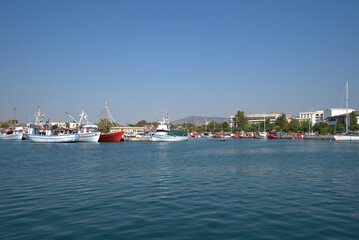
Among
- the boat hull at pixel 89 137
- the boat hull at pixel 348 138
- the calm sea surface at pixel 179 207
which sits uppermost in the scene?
the boat hull at pixel 89 137

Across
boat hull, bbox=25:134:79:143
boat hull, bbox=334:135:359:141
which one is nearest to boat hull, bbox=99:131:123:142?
boat hull, bbox=25:134:79:143

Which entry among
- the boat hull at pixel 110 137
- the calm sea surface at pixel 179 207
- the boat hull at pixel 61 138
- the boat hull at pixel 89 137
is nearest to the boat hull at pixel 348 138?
the boat hull at pixel 110 137

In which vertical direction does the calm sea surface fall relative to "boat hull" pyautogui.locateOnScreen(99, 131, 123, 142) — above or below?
below

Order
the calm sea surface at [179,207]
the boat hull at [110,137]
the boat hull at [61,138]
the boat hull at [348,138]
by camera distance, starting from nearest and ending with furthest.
A: the calm sea surface at [179,207] < the boat hull at [61,138] < the boat hull at [110,137] < the boat hull at [348,138]

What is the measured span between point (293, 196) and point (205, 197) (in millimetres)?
5695

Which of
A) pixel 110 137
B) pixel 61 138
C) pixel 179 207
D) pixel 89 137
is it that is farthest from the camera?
pixel 110 137

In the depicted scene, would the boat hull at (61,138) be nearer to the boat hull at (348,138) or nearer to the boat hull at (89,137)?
the boat hull at (89,137)

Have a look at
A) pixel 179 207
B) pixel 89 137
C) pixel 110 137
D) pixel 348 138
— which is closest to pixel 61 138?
pixel 89 137

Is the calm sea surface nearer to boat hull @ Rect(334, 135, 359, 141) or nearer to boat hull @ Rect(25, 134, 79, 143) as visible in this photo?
boat hull @ Rect(25, 134, 79, 143)

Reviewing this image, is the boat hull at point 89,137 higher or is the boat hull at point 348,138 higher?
the boat hull at point 89,137

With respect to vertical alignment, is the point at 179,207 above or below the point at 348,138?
below

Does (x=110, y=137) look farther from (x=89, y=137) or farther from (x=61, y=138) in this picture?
(x=61, y=138)

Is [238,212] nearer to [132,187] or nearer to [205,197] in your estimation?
[205,197]

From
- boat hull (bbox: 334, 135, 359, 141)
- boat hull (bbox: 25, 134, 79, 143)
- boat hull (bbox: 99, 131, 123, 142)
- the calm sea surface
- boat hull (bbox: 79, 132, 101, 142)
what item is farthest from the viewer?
boat hull (bbox: 334, 135, 359, 141)
